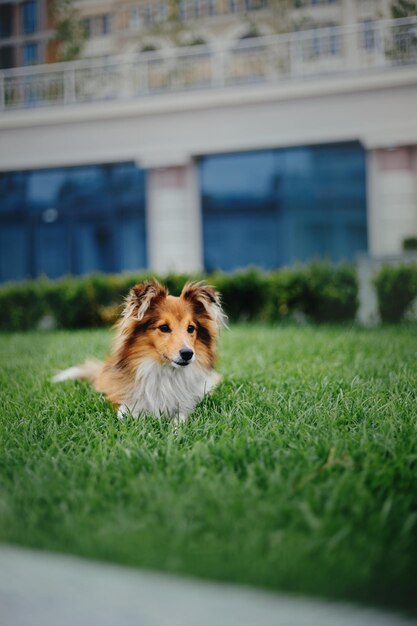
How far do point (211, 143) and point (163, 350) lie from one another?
6463 millimetres

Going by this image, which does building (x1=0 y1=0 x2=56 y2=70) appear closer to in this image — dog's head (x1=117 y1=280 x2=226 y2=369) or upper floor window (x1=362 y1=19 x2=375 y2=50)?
upper floor window (x1=362 y1=19 x2=375 y2=50)

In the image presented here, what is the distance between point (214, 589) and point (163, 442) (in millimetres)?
1048

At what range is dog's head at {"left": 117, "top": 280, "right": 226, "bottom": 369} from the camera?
2.74m

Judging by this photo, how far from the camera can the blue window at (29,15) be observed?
20.5 ft

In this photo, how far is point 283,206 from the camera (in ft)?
27.9

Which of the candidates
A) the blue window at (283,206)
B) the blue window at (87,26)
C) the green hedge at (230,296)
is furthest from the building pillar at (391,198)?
the blue window at (87,26)

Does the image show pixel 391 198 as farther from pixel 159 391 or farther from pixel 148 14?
pixel 159 391

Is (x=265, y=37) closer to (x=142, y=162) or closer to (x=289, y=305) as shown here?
(x=142, y=162)

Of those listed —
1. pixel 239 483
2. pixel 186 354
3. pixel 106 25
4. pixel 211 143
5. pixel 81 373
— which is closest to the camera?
pixel 239 483

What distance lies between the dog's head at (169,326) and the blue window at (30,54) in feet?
17.4

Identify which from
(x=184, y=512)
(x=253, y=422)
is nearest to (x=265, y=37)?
(x=253, y=422)

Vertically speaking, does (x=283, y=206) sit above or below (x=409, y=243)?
above

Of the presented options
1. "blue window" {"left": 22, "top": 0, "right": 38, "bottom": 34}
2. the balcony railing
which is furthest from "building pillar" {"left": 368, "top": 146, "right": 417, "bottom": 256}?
"blue window" {"left": 22, "top": 0, "right": 38, "bottom": 34}

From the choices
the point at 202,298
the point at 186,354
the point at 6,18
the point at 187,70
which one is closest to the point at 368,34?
the point at 187,70
